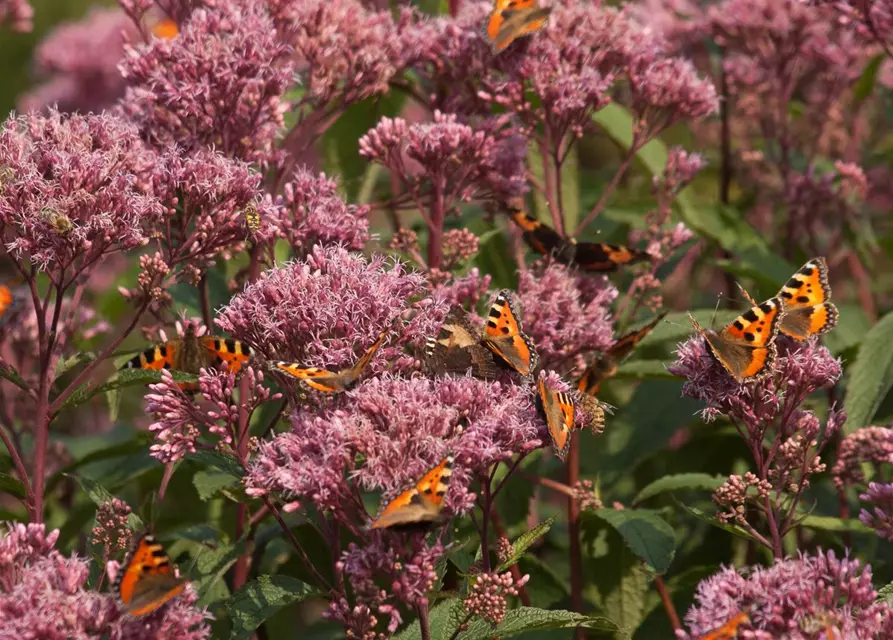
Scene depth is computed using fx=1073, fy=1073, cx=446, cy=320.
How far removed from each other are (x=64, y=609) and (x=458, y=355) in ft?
4.32

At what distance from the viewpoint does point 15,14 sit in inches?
210

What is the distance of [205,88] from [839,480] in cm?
253

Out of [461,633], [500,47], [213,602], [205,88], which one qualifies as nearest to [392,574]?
[461,633]

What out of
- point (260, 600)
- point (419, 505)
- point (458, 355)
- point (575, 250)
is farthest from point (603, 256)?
point (260, 600)

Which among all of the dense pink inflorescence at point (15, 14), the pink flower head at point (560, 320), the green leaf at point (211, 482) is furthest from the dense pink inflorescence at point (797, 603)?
the dense pink inflorescence at point (15, 14)

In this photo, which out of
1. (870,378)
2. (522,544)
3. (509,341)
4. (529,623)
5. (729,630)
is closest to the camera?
(729,630)

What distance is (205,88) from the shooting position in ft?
12.2

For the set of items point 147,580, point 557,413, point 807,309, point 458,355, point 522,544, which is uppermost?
point 458,355

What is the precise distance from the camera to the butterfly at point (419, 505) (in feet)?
8.43

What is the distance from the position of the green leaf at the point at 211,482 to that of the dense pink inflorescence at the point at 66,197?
31.7 inches

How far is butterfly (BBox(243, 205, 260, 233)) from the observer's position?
11.5ft

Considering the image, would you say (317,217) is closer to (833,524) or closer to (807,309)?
(807,309)

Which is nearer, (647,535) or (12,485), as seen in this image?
(12,485)

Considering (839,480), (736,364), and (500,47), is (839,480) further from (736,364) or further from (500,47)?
(500,47)
